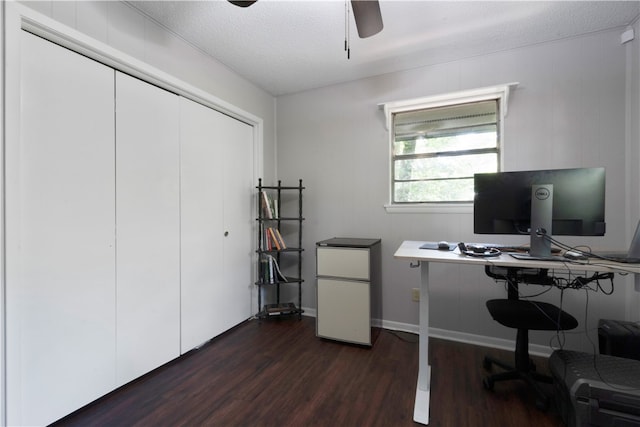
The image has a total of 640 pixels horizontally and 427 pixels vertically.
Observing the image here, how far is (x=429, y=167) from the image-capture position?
8.72 feet

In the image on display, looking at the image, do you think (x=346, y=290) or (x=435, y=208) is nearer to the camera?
(x=346, y=290)

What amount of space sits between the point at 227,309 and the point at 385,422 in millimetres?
1754

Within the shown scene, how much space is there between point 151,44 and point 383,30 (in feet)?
5.69

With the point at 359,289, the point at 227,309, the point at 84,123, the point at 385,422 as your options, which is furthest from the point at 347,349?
the point at 84,123

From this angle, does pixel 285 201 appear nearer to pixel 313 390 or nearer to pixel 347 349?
Result: pixel 347 349

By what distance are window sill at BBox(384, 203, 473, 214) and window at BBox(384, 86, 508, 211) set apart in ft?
0.13

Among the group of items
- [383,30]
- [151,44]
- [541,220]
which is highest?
[383,30]

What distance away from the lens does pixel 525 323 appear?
5.17 feet

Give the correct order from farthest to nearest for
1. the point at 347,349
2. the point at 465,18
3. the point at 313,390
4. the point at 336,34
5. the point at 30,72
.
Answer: the point at 347,349 < the point at 336,34 < the point at 465,18 < the point at 313,390 < the point at 30,72

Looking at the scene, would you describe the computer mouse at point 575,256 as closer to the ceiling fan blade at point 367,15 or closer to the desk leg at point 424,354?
the desk leg at point 424,354

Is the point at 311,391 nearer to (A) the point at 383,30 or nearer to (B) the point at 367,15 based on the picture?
(B) the point at 367,15

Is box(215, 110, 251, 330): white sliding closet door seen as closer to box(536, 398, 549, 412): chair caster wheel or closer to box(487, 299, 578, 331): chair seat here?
box(487, 299, 578, 331): chair seat

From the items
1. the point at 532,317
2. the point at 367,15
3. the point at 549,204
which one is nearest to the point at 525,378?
the point at 532,317

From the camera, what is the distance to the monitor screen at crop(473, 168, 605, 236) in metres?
1.46
